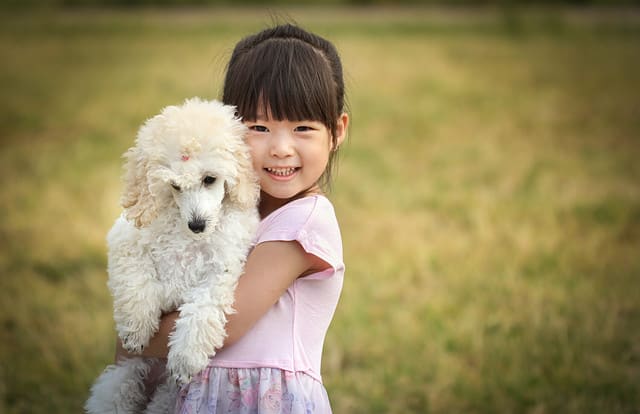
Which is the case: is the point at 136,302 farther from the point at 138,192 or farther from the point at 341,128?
the point at 341,128

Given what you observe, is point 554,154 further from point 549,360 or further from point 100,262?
point 100,262

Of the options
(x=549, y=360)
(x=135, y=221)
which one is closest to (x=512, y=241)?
(x=549, y=360)

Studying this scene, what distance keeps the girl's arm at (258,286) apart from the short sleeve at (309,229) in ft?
0.08

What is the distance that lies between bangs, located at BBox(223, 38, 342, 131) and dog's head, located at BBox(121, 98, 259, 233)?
17cm

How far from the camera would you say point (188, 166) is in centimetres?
180

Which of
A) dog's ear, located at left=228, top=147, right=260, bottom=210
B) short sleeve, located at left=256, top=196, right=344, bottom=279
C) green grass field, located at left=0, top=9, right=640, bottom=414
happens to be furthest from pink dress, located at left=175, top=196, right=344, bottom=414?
green grass field, located at left=0, top=9, right=640, bottom=414

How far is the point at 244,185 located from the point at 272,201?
0.28 metres

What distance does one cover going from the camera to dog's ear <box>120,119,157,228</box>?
1848 mm

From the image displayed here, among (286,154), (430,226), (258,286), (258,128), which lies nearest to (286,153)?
(286,154)

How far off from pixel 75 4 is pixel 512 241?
69.0 ft

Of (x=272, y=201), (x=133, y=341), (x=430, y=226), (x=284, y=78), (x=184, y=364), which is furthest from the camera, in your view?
(x=430, y=226)

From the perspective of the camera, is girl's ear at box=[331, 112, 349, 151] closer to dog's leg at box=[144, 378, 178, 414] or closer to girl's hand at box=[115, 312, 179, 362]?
girl's hand at box=[115, 312, 179, 362]

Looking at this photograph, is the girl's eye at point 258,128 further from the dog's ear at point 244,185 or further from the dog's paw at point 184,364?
the dog's paw at point 184,364

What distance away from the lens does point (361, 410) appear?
3.95 metres
